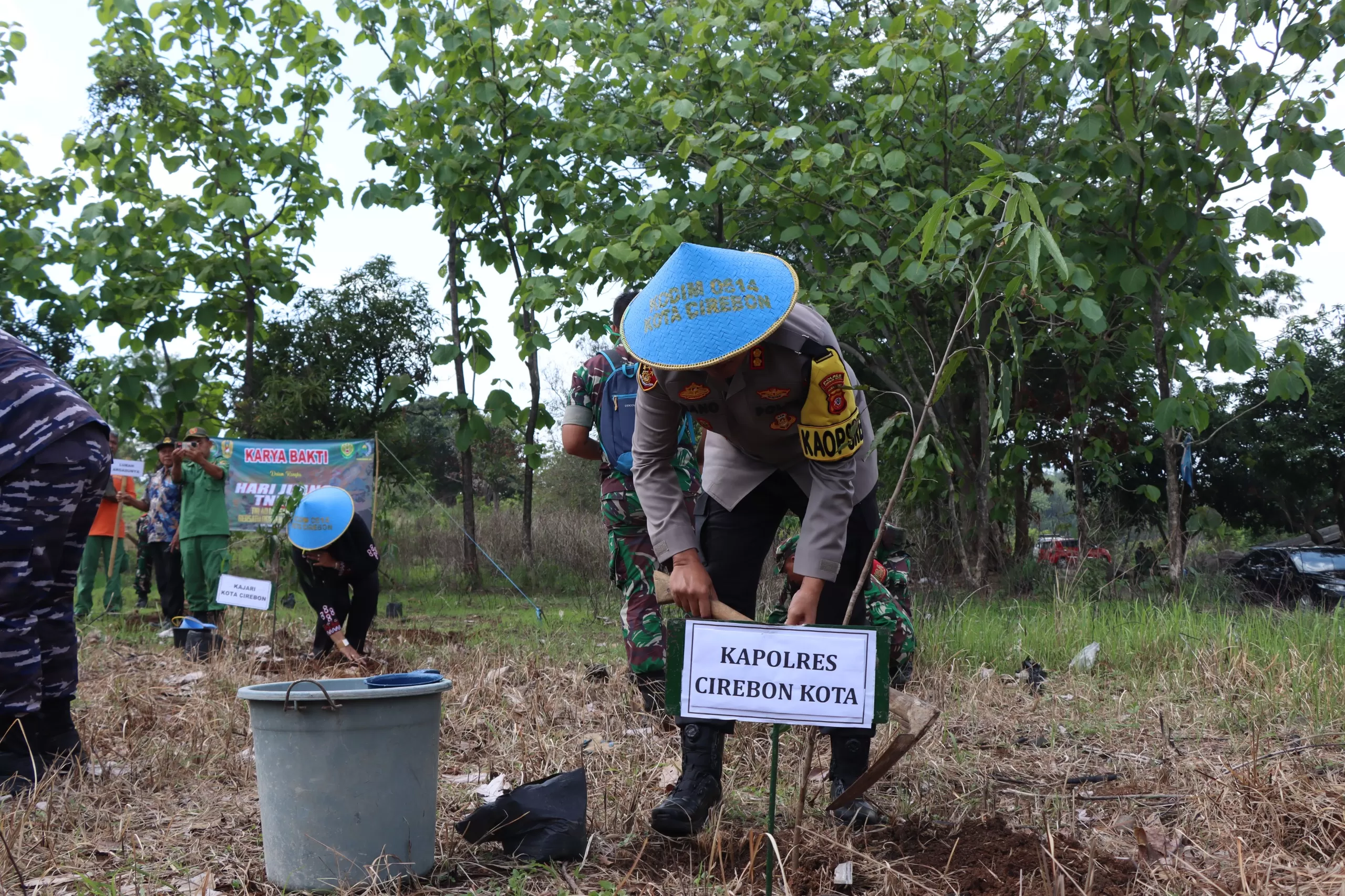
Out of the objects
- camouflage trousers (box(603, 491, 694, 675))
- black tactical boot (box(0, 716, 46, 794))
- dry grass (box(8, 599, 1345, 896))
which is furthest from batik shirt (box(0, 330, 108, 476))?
camouflage trousers (box(603, 491, 694, 675))

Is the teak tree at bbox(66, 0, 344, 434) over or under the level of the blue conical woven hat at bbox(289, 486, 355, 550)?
over

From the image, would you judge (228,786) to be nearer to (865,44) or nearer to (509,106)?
(865,44)

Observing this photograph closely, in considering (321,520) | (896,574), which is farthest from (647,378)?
(321,520)

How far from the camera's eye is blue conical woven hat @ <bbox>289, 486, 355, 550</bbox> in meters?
5.47

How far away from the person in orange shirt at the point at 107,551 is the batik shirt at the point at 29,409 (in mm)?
6118

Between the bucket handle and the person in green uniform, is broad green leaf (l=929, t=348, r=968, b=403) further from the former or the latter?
the person in green uniform

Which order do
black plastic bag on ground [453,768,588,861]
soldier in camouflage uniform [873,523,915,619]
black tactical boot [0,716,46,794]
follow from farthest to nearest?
soldier in camouflage uniform [873,523,915,619] < black tactical boot [0,716,46,794] < black plastic bag on ground [453,768,588,861]

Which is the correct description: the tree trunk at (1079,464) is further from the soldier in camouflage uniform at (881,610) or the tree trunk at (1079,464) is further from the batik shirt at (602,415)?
the batik shirt at (602,415)

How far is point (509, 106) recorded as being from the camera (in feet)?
32.5

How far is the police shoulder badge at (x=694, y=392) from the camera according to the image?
8.32 ft

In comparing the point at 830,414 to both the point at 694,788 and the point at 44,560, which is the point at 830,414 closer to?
the point at 694,788

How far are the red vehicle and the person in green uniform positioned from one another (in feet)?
20.4

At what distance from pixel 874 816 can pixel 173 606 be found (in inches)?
289

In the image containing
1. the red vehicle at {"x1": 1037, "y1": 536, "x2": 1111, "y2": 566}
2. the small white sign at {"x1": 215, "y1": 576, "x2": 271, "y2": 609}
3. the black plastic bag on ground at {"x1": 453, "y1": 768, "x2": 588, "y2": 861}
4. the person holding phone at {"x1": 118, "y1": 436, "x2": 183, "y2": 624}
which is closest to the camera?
the black plastic bag on ground at {"x1": 453, "y1": 768, "x2": 588, "y2": 861}
